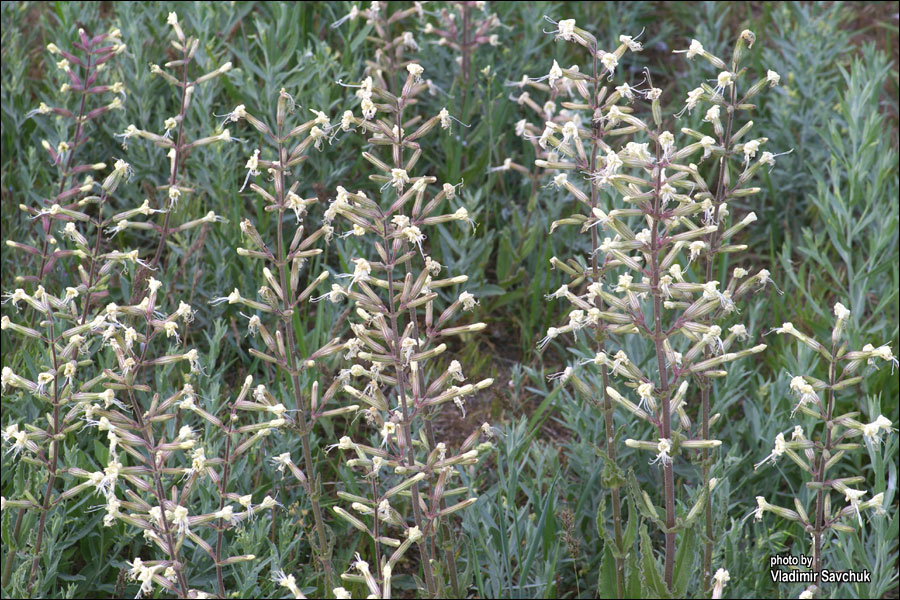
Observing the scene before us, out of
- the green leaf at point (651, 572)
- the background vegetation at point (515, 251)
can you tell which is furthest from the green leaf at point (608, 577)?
the background vegetation at point (515, 251)

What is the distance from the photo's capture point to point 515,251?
442 centimetres

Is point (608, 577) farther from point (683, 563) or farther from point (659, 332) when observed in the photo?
point (659, 332)

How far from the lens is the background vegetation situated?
3178mm

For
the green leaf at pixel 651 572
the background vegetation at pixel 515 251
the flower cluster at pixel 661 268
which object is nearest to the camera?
the green leaf at pixel 651 572

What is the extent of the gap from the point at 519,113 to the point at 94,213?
2383mm

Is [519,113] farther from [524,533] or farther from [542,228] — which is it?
[524,533]

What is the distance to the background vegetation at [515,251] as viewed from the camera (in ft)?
10.4

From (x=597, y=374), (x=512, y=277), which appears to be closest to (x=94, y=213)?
(x=512, y=277)

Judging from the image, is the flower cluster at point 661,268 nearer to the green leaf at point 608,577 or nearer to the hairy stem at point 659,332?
the hairy stem at point 659,332

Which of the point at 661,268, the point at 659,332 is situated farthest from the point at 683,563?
the point at 661,268

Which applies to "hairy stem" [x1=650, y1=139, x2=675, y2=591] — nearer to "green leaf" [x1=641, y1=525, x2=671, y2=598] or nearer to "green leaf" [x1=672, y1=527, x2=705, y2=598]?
"green leaf" [x1=672, y1=527, x2=705, y2=598]

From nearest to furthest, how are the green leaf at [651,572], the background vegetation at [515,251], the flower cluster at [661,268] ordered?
the green leaf at [651,572], the flower cluster at [661,268], the background vegetation at [515,251]

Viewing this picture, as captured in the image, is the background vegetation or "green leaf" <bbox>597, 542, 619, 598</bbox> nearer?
"green leaf" <bbox>597, 542, 619, 598</bbox>

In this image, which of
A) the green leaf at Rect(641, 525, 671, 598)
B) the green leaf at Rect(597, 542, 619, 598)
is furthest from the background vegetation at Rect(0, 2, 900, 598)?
the green leaf at Rect(641, 525, 671, 598)
